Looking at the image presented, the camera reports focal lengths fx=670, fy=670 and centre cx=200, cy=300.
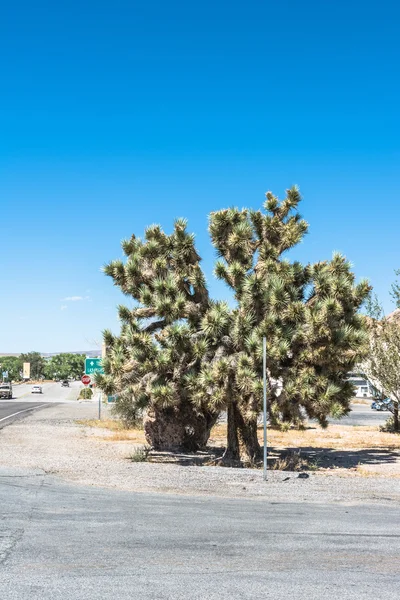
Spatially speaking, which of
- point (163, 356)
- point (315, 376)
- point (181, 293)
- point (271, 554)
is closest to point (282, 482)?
point (315, 376)

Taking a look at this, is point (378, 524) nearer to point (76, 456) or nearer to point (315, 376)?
point (315, 376)

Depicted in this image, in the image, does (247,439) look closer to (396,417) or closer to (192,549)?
(192,549)

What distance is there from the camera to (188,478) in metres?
14.9

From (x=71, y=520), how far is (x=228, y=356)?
7698 millimetres

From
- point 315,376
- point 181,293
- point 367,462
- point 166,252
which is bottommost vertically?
point 367,462

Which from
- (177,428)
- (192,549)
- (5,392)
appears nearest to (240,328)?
(177,428)

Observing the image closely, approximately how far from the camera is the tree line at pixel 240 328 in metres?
16.3

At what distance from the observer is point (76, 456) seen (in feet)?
64.1

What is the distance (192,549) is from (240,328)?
28.0 feet

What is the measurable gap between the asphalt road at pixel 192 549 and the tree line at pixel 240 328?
4.85 metres

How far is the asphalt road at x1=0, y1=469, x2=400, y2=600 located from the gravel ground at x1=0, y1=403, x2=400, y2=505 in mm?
1217

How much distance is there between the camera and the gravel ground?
13133 mm

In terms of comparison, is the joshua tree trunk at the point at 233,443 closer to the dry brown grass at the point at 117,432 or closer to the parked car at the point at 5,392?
the dry brown grass at the point at 117,432

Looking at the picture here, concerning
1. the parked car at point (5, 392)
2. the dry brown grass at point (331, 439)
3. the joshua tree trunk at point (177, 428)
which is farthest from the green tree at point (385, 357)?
the parked car at point (5, 392)
